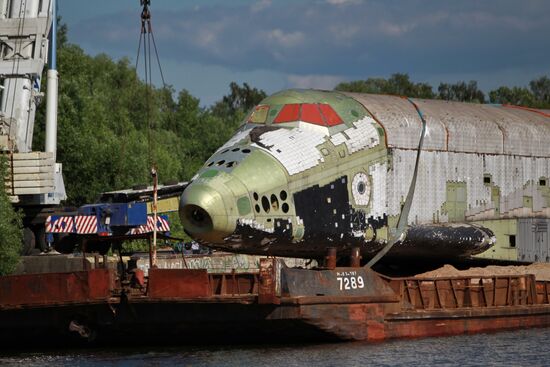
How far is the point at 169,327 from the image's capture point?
26453mm

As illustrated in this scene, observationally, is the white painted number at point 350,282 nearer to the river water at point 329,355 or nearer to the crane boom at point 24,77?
the river water at point 329,355

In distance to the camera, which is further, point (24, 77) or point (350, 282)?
point (24, 77)

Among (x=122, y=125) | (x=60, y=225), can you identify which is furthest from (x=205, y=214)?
(x=122, y=125)

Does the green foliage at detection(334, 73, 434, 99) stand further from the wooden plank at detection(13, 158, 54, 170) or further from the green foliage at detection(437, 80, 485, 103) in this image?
the wooden plank at detection(13, 158, 54, 170)

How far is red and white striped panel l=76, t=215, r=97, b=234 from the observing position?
34500 mm

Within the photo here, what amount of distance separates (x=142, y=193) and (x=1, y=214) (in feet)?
19.7

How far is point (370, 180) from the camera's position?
2845cm

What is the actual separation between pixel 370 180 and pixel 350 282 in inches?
100.0

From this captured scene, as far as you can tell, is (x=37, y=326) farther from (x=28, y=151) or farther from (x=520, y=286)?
(x=28, y=151)

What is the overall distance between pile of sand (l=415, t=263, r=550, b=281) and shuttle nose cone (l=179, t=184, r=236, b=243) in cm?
631

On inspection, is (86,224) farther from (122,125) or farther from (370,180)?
(122,125)

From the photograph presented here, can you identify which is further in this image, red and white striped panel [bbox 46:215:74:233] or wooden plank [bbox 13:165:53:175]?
wooden plank [bbox 13:165:53:175]

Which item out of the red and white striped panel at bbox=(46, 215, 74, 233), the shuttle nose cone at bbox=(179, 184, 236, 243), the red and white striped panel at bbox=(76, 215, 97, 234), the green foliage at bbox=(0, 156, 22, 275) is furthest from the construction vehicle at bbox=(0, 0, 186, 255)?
the shuttle nose cone at bbox=(179, 184, 236, 243)

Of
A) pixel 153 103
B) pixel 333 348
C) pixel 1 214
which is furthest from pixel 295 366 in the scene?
pixel 153 103
